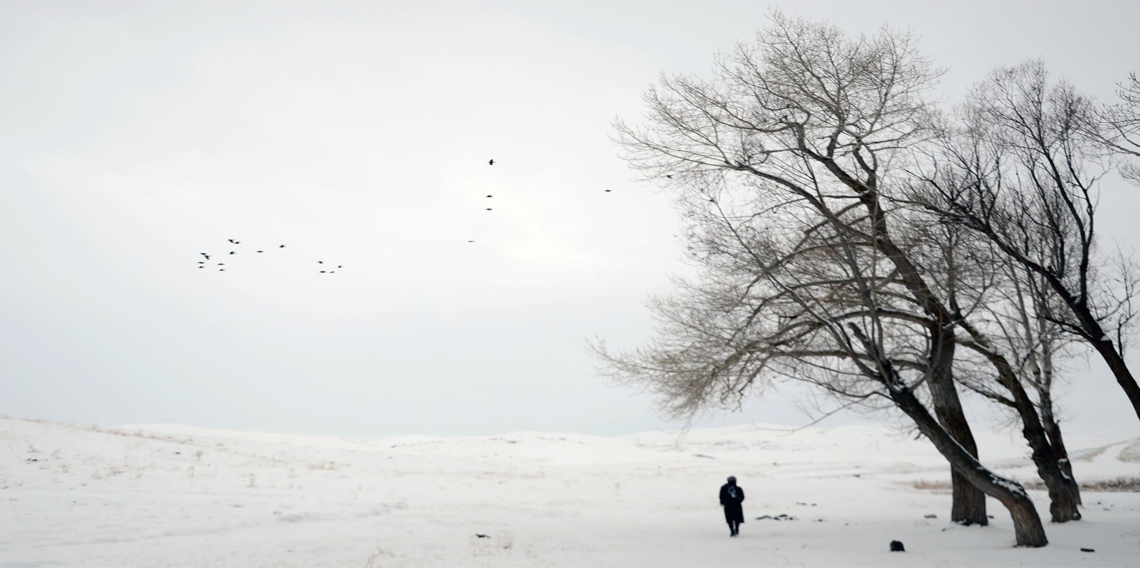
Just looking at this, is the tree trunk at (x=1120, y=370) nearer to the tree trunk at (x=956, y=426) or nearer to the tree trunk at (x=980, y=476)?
the tree trunk at (x=956, y=426)

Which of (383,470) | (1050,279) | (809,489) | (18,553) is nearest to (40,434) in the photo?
(383,470)

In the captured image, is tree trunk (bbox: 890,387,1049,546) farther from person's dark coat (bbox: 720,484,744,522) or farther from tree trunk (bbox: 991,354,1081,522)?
person's dark coat (bbox: 720,484,744,522)

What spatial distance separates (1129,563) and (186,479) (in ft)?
77.7

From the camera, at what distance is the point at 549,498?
24812mm

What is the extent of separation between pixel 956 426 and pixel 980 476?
3.06m

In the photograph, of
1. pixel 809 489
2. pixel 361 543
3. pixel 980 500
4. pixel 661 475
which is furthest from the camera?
pixel 661 475

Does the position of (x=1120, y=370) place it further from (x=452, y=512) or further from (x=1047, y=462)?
(x=452, y=512)

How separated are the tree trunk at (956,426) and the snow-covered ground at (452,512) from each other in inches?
21.3

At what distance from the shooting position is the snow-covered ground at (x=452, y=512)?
1152 centimetres

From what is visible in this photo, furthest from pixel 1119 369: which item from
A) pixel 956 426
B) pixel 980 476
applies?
pixel 980 476

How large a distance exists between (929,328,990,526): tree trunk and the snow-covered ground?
1.77 feet

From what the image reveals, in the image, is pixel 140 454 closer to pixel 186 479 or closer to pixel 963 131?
pixel 186 479

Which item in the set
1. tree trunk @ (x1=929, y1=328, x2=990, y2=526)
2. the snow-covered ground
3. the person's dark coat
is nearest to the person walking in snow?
the person's dark coat

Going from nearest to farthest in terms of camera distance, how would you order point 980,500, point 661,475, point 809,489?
point 980,500 < point 809,489 < point 661,475
